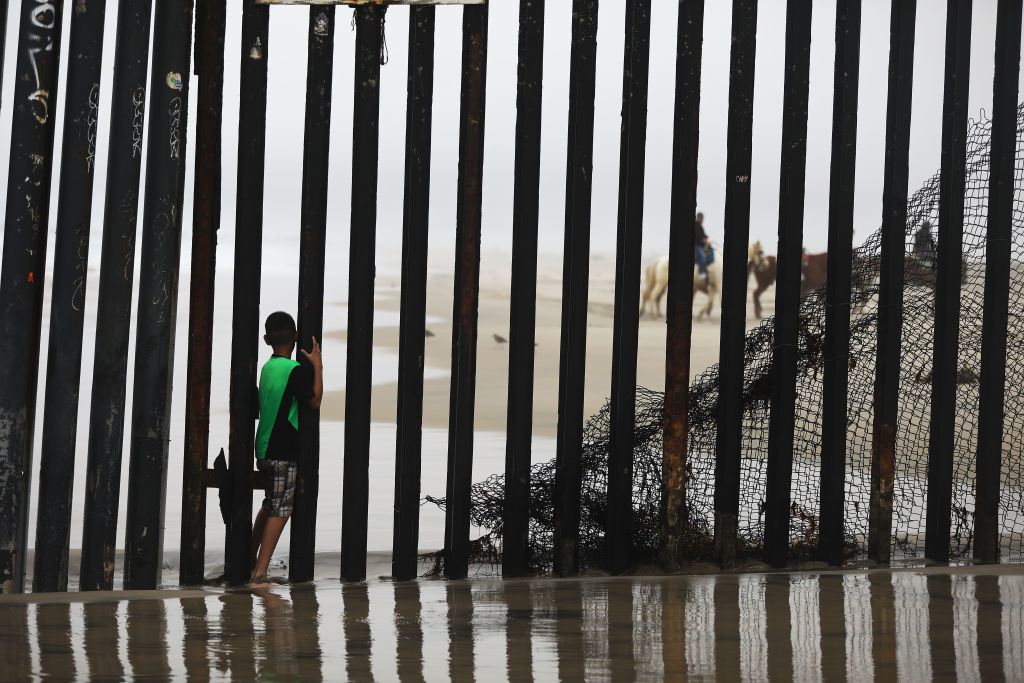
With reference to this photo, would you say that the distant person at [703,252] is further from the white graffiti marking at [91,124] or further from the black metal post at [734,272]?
the white graffiti marking at [91,124]

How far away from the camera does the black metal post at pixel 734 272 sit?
467cm

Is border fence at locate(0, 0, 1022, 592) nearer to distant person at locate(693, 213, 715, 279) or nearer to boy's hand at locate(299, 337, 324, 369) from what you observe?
boy's hand at locate(299, 337, 324, 369)

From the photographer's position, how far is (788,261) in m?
4.79

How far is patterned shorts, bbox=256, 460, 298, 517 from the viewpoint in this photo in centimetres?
443

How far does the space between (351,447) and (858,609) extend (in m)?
2.25

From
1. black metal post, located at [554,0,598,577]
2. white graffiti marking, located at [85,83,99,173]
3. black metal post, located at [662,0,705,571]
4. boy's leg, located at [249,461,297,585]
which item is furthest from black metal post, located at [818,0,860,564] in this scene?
white graffiti marking, located at [85,83,99,173]

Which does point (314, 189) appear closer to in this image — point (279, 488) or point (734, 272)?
point (279, 488)

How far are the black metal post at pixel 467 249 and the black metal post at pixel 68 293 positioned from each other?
5.28 feet

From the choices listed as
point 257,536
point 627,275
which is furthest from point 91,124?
point 627,275

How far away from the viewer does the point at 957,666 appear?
2613 millimetres

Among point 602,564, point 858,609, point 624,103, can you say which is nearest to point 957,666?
point 858,609

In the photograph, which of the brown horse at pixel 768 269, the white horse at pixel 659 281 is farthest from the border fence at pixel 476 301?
the brown horse at pixel 768 269

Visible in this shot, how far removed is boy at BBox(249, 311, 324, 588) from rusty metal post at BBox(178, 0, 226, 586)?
25 cm

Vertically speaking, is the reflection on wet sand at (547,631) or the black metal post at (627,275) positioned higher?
the black metal post at (627,275)
